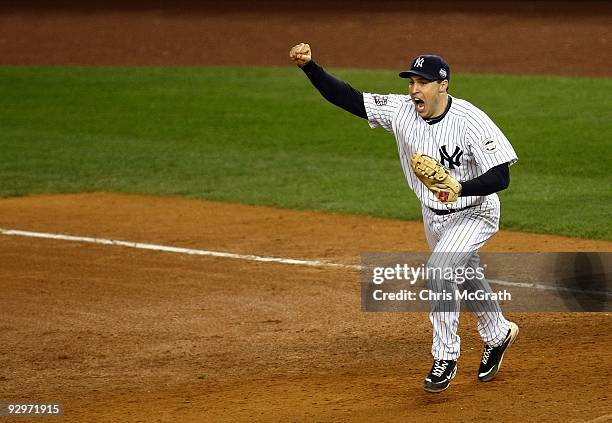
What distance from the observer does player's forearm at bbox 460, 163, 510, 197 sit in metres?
5.86

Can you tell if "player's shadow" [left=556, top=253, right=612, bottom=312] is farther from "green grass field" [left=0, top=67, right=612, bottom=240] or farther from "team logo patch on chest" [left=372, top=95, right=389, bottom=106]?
"team logo patch on chest" [left=372, top=95, right=389, bottom=106]

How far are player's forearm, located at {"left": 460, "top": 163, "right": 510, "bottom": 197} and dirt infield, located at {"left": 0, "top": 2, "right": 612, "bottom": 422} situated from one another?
109 cm

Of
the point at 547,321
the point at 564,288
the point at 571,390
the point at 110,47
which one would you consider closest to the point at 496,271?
the point at 564,288

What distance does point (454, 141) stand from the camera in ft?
20.0

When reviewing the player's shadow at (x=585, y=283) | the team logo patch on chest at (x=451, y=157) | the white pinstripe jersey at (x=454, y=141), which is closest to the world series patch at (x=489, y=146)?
the white pinstripe jersey at (x=454, y=141)

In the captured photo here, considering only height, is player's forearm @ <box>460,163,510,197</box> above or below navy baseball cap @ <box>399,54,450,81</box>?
below

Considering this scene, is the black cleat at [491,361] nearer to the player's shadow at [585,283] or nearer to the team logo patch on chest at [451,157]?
the team logo patch on chest at [451,157]

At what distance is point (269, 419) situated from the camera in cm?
581

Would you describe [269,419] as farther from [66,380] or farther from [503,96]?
[503,96]

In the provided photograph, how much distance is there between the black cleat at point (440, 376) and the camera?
6.09 m

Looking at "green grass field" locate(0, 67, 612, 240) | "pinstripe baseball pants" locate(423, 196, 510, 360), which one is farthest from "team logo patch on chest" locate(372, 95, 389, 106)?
"green grass field" locate(0, 67, 612, 240)

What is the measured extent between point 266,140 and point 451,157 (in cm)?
946

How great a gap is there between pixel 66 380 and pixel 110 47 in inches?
723

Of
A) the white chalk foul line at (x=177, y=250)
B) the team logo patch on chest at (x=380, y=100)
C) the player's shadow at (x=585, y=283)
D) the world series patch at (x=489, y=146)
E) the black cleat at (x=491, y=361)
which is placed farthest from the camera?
the white chalk foul line at (x=177, y=250)
